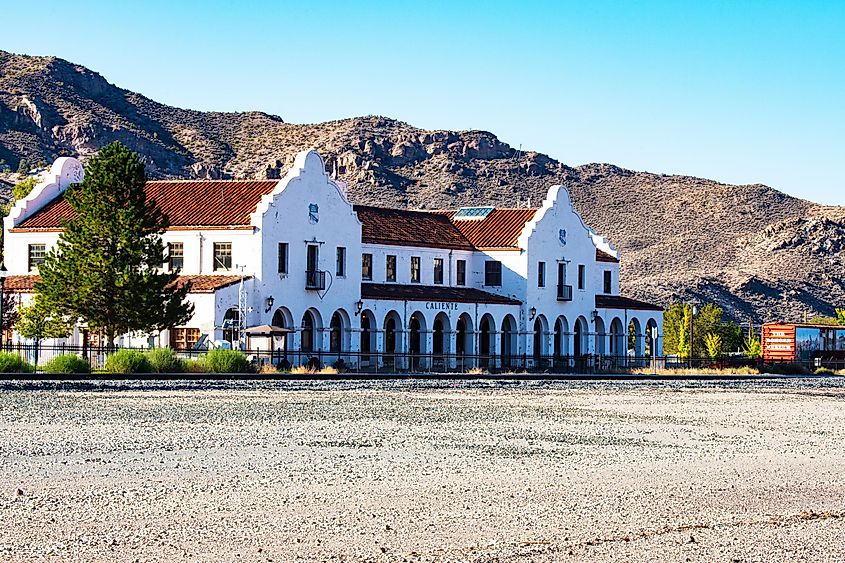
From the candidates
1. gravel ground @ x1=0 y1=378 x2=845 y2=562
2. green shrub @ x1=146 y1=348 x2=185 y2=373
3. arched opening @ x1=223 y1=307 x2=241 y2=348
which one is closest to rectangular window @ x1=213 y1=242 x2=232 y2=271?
arched opening @ x1=223 y1=307 x2=241 y2=348

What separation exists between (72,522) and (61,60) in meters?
159

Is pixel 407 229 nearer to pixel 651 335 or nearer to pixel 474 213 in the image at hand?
pixel 474 213

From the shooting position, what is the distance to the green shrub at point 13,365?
44.6 m

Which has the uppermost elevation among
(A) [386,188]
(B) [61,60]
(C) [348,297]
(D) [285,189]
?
(B) [61,60]

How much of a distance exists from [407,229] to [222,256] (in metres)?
13.8

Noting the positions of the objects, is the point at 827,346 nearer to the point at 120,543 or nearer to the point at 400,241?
the point at 400,241

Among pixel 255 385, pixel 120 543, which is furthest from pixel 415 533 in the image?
pixel 255 385

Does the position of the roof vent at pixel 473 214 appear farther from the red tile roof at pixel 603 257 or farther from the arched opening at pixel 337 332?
the arched opening at pixel 337 332

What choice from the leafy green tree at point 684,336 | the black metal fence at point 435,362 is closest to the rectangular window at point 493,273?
the black metal fence at point 435,362

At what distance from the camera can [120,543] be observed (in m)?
12.1

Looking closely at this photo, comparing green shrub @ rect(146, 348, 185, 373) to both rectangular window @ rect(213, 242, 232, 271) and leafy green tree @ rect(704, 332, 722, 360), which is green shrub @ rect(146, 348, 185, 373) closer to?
rectangular window @ rect(213, 242, 232, 271)

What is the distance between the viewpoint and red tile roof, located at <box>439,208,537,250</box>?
74.1 m

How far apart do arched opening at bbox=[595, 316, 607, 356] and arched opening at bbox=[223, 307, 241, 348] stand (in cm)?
2452

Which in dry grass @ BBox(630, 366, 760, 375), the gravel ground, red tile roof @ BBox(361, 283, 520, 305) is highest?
red tile roof @ BBox(361, 283, 520, 305)
